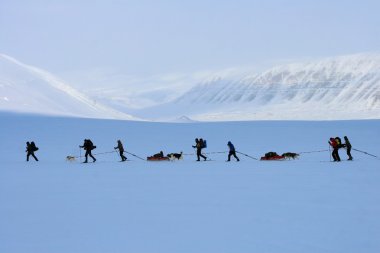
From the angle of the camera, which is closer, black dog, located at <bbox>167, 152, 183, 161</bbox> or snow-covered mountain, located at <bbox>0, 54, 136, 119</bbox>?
black dog, located at <bbox>167, 152, 183, 161</bbox>

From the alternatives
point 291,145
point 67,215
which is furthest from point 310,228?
point 291,145

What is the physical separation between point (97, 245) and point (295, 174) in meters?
9.64

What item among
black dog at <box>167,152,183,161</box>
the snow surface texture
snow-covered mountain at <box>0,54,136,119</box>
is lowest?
the snow surface texture

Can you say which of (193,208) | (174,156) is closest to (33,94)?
(174,156)

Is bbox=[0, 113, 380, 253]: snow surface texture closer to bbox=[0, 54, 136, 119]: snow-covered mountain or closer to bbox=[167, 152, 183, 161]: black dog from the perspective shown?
bbox=[167, 152, 183, 161]: black dog

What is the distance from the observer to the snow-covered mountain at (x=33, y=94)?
410 feet

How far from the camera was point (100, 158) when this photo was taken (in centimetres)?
2808

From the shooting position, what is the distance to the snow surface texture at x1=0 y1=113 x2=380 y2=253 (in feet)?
29.5

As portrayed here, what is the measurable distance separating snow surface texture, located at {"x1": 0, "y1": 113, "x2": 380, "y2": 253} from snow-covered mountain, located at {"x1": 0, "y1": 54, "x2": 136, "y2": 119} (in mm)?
99947

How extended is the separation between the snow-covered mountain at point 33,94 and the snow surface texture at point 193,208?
99.9 m

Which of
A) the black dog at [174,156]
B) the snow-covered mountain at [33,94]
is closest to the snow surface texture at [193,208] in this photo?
the black dog at [174,156]

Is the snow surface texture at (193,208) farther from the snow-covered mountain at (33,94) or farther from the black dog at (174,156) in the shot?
the snow-covered mountain at (33,94)

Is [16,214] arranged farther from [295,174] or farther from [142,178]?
[295,174]

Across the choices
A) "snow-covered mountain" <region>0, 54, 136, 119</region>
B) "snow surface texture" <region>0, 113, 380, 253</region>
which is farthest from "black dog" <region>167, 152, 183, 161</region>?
"snow-covered mountain" <region>0, 54, 136, 119</region>
